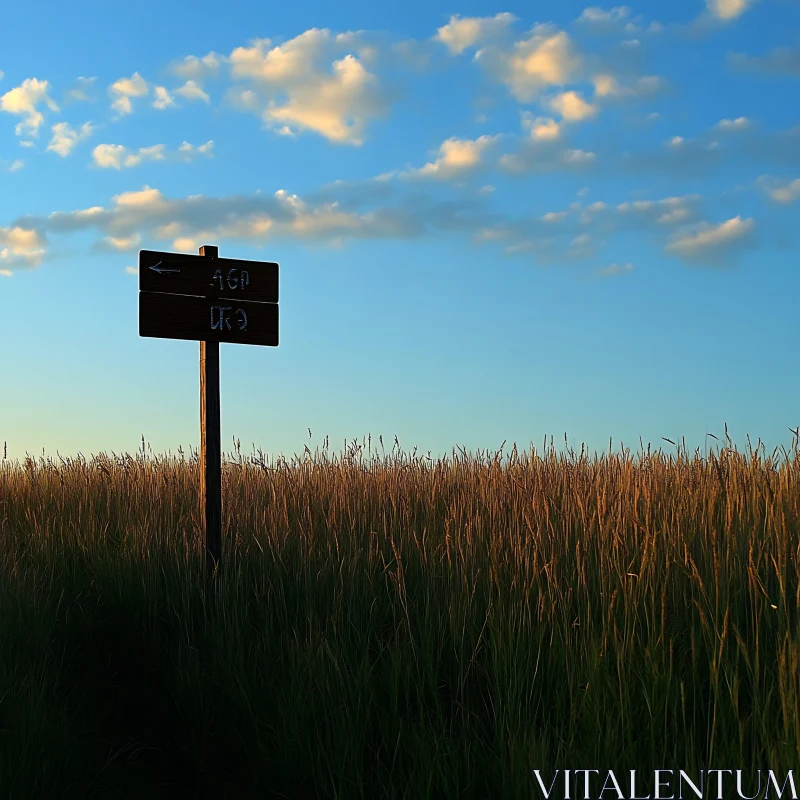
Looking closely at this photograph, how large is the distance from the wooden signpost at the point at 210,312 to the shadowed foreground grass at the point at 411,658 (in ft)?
1.65

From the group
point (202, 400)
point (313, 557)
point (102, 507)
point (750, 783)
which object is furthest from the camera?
point (102, 507)

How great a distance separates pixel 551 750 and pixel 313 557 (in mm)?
2474

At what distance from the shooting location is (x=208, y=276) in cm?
564

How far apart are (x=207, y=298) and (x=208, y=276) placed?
0.16m

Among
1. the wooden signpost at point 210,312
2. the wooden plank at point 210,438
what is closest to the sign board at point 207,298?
the wooden signpost at point 210,312

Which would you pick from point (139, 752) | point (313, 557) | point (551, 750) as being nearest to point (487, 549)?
point (313, 557)

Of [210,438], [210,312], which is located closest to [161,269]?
[210,312]

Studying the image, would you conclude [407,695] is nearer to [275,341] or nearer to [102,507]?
[275,341]

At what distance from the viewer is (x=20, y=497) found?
8.43 m

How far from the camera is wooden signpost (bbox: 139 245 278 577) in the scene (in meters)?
5.43

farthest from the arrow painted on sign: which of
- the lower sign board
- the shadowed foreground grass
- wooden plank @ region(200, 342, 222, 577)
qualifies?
the shadowed foreground grass

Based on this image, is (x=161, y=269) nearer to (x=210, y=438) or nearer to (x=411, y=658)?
(x=210, y=438)

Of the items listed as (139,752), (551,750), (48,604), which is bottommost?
(139,752)

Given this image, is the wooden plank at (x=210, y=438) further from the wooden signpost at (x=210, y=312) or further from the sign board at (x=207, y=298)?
the sign board at (x=207, y=298)
